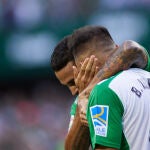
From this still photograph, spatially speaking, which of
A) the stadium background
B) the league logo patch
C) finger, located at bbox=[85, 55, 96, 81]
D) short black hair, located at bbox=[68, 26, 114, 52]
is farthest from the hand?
the stadium background

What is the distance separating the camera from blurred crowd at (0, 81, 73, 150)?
834cm

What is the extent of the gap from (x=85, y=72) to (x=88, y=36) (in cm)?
20

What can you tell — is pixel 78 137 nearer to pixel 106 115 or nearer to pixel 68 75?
pixel 68 75

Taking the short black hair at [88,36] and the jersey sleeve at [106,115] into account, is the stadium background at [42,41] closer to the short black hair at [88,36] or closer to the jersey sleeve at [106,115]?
the short black hair at [88,36]

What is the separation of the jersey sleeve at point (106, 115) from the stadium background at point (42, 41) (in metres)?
5.44

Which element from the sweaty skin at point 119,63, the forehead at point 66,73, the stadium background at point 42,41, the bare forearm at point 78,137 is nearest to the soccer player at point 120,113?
the sweaty skin at point 119,63

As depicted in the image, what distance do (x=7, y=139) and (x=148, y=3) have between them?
110 inches

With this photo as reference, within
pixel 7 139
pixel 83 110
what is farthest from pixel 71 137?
pixel 7 139

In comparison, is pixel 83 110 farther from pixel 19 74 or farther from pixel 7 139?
pixel 19 74

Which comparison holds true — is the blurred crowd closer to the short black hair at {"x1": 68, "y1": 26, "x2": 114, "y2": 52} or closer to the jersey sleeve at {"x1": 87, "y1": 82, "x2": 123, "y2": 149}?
the short black hair at {"x1": 68, "y1": 26, "x2": 114, "y2": 52}

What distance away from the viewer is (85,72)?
126 inches

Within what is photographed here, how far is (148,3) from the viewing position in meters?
8.19

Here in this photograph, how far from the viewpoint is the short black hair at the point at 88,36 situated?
320 centimetres

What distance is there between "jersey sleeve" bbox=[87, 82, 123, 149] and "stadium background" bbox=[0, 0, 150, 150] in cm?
544
